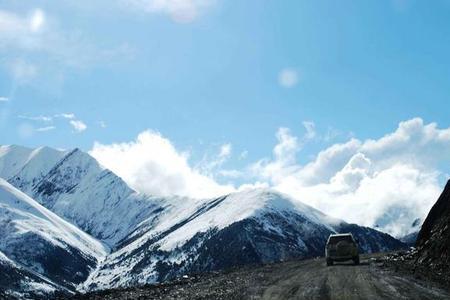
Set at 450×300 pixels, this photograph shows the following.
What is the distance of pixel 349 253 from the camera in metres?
44.4

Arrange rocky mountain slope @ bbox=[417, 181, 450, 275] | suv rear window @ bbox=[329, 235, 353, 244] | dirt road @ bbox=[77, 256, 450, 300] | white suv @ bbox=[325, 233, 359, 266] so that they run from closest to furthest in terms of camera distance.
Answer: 1. dirt road @ bbox=[77, 256, 450, 300]
2. rocky mountain slope @ bbox=[417, 181, 450, 275]
3. white suv @ bbox=[325, 233, 359, 266]
4. suv rear window @ bbox=[329, 235, 353, 244]

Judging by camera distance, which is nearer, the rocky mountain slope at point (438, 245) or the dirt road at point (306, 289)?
the dirt road at point (306, 289)

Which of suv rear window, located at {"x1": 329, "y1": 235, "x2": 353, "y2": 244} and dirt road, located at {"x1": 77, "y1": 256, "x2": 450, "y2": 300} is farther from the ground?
suv rear window, located at {"x1": 329, "y1": 235, "x2": 353, "y2": 244}

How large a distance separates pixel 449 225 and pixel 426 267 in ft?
18.1

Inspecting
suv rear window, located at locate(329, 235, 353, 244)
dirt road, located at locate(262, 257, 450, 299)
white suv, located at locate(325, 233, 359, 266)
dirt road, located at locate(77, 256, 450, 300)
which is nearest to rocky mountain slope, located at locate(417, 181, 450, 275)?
dirt road, located at locate(77, 256, 450, 300)

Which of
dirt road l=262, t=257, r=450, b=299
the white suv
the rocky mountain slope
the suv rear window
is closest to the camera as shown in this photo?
dirt road l=262, t=257, r=450, b=299

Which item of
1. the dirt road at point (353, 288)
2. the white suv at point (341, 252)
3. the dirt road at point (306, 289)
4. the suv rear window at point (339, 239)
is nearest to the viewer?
the dirt road at point (353, 288)

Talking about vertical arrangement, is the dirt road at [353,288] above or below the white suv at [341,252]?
below

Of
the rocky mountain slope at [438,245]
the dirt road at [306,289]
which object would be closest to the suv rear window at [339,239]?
the rocky mountain slope at [438,245]

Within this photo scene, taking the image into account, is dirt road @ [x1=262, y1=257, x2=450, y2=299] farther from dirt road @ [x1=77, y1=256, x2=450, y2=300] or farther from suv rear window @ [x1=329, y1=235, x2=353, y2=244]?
suv rear window @ [x1=329, y1=235, x2=353, y2=244]

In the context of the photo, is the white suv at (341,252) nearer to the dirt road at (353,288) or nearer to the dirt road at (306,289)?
the dirt road at (306,289)

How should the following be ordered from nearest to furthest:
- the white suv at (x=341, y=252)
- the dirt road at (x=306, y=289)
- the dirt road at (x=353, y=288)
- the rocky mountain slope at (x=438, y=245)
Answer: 1. the dirt road at (x=353, y=288)
2. the dirt road at (x=306, y=289)
3. the rocky mountain slope at (x=438, y=245)
4. the white suv at (x=341, y=252)

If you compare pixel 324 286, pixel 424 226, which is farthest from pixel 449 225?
pixel 324 286

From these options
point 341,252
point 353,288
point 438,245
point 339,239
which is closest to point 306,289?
point 353,288
